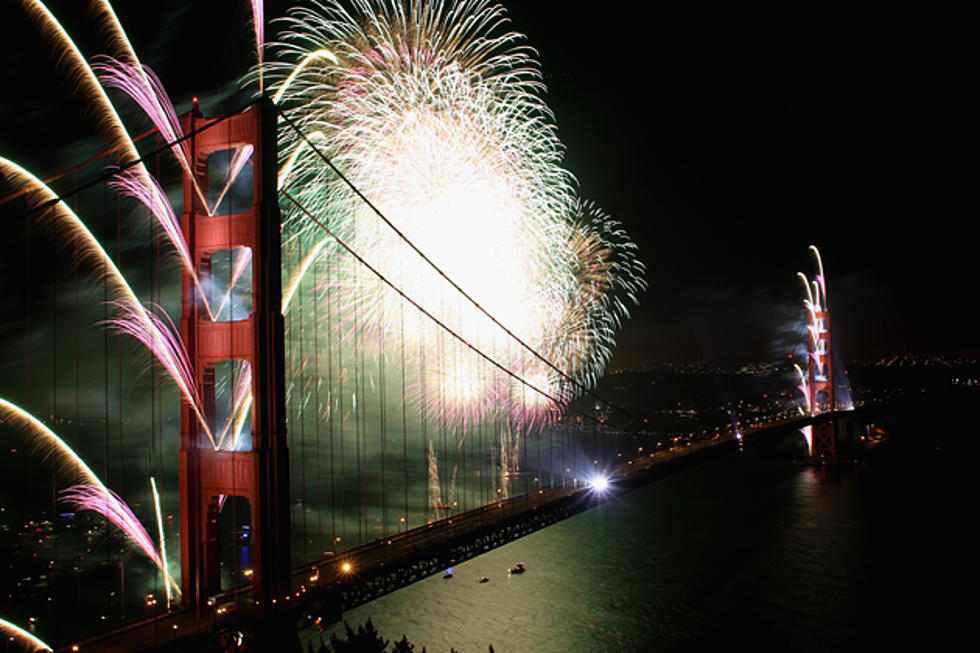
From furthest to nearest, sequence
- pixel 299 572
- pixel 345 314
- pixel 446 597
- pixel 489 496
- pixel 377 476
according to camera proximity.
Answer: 1. pixel 377 476
2. pixel 489 496
3. pixel 446 597
4. pixel 345 314
5. pixel 299 572

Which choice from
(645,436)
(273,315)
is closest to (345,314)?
(273,315)

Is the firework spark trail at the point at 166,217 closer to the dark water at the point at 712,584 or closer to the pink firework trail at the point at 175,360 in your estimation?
the pink firework trail at the point at 175,360

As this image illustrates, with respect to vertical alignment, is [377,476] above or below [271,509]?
below

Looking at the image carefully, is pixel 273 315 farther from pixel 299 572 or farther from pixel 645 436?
pixel 645 436

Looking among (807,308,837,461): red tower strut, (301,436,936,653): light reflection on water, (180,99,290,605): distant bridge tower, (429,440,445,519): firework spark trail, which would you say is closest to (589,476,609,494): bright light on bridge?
(301,436,936,653): light reflection on water

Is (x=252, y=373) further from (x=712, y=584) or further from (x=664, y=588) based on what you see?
(x=712, y=584)

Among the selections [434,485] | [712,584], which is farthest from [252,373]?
[434,485]

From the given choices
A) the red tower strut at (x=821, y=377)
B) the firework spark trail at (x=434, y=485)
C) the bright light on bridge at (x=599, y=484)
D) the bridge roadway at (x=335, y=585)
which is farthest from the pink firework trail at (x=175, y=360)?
the red tower strut at (x=821, y=377)
